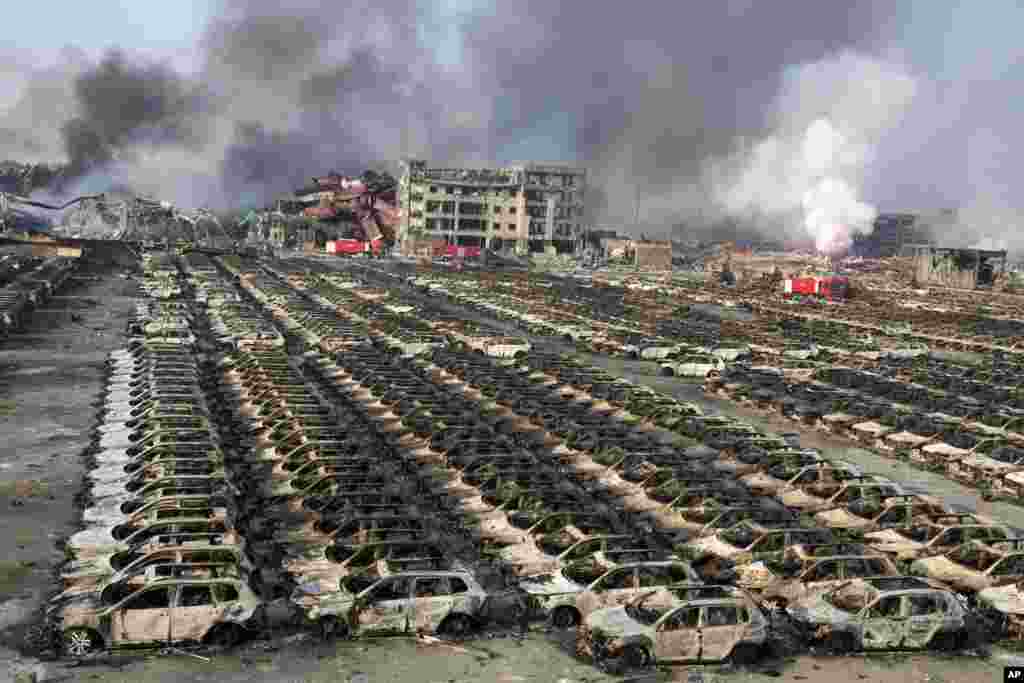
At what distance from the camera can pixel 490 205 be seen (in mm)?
198625

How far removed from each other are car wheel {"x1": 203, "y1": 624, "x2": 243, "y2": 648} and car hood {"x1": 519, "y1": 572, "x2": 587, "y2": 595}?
5.85 metres

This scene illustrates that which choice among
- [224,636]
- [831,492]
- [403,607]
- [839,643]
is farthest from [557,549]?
[831,492]

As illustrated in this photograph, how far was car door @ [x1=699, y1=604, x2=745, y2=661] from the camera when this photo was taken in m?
19.7

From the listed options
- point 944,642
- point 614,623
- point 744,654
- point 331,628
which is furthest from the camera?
point 944,642

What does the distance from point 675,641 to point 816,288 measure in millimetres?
111703

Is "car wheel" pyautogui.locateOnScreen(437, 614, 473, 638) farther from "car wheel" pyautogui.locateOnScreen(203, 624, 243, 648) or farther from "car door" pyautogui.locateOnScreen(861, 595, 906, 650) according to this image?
"car door" pyautogui.locateOnScreen(861, 595, 906, 650)

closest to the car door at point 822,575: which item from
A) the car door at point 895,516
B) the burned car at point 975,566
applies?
the burned car at point 975,566

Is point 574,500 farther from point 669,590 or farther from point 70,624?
point 70,624

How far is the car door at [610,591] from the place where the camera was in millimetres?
21344

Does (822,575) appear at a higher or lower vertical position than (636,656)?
higher

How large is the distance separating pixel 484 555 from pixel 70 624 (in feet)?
30.8

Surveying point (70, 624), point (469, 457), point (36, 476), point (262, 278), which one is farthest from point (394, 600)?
point (262, 278)

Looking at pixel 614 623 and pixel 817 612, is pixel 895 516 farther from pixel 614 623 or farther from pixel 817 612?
pixel 614 623

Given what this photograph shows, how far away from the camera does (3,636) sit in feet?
65.2
